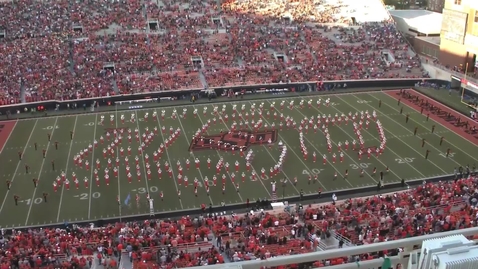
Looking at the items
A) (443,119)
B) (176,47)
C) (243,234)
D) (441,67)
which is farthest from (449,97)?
(243,234)

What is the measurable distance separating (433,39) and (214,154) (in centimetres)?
2841

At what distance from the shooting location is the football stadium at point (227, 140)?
581 inches

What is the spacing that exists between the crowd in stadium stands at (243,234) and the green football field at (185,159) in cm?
253

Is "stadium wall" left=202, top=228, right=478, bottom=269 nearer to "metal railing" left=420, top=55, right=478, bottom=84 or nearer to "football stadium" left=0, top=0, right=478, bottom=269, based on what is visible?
"football stadium" left=0, top=0, right=478, bottom=269

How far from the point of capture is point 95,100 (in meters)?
32.6

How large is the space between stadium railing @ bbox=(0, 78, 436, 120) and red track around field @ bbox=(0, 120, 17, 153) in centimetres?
110

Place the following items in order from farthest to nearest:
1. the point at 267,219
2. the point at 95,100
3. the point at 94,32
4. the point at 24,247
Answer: the point at 94,32
the point at 95,100
the point at 267,219
the point at 24,247

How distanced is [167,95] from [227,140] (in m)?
9.57

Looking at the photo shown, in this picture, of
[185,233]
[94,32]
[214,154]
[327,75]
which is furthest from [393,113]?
[94,32]

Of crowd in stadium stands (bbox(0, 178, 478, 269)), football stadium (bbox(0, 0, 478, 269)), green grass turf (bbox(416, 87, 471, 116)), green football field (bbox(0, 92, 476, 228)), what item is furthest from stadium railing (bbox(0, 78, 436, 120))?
crowd in stadium stands (bbox(0, 178, 478, 269))

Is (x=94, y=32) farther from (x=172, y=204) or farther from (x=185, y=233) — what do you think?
(x=185, y=233)

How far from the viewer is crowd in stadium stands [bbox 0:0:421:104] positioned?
35.4 metres

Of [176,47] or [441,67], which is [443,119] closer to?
[441,67]

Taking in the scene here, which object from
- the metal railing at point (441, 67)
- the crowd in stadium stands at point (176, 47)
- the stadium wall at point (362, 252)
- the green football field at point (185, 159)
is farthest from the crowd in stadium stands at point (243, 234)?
the metal railing at point (441, 67)
